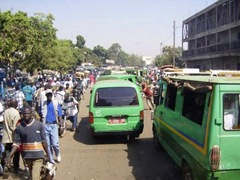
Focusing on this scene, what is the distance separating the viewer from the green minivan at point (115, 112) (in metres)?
8.98

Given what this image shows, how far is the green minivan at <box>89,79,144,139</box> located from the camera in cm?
898

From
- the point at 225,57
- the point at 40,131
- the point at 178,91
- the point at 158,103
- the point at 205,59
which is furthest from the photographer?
the point at 205,59

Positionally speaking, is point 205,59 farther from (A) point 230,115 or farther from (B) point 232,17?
(A) point 230,115

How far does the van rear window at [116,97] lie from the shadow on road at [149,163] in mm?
1232

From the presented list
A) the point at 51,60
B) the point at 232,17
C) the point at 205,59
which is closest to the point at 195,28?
the point at 205,59

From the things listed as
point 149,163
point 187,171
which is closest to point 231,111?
point 187,171

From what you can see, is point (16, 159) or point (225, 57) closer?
point (16, 159)

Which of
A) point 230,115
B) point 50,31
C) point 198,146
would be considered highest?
point 50,31

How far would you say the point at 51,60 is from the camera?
32.8 m

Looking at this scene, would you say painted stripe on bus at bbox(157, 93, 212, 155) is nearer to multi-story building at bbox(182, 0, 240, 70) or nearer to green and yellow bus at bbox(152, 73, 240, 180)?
green and yellow bus at bbox(152, 73, 240, 180)

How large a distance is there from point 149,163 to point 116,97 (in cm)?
247

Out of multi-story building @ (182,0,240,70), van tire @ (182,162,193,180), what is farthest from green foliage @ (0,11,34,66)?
multi-story building @ (182,0,240,70)

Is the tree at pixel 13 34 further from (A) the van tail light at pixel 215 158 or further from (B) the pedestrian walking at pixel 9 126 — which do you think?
(A) the van tail light at pixel 215 158

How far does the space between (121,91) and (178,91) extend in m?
3.20
